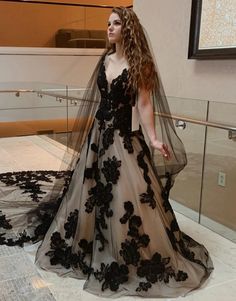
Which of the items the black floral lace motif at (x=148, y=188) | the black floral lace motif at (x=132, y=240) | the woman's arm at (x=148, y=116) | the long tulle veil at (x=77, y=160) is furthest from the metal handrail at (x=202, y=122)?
the black floral lace motif at (x=132, y=240)

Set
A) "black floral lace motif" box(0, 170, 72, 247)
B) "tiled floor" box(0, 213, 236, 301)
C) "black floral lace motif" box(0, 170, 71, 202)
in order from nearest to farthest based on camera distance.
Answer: "tiled floor" box(0, 213, 236, 301), "black floral lace motif" box(0, 170, 72, 247), "black floral lace motif" box(0, 170, 71, 202)

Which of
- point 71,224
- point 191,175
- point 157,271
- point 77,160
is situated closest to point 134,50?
point 77,160

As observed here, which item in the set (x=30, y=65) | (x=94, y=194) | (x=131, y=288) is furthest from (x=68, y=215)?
(x=30, y=65)

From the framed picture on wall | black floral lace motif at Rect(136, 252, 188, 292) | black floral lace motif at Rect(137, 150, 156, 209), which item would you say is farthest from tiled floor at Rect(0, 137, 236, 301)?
the framed picture on wall

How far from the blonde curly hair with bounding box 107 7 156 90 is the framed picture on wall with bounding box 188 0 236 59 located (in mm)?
1015

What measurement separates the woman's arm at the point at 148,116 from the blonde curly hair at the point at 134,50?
6cm

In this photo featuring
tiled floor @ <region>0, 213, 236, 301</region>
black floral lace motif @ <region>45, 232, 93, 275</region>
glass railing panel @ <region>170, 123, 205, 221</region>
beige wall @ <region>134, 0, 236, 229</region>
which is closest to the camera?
tiled floor @ <region>0, 213, 236, 301</region>

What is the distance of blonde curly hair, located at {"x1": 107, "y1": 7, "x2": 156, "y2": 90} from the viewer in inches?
75.0

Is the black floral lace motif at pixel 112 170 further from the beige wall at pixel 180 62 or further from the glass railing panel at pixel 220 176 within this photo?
the beige wall at pixel 180 62

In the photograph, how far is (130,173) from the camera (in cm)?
201

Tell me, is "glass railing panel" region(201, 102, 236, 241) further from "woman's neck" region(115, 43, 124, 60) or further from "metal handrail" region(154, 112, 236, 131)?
"woman's neck" region(115, 43, 124, 60)

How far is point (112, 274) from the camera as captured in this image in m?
1.93

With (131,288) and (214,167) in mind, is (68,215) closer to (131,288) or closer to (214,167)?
(131,288)

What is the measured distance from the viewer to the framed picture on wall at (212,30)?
268 centimetres
